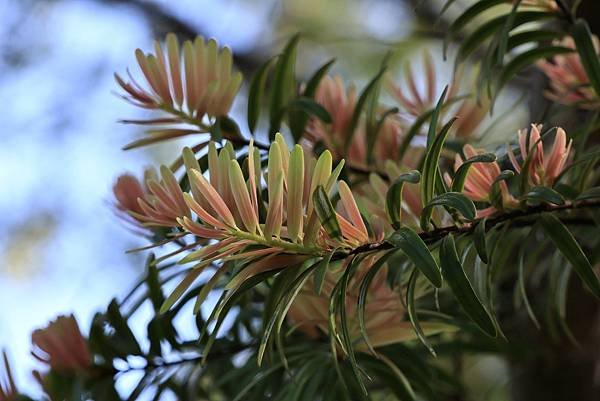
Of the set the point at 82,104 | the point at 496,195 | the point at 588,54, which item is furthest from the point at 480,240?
the point at 82,104

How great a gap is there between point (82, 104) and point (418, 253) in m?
1.13

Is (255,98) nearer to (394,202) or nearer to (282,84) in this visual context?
(282,84)

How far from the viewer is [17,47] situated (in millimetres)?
1260

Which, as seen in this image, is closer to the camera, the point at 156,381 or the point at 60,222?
the point at 156,381

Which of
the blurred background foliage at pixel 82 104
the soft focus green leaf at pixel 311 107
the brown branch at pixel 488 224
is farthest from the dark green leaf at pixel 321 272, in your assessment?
the blurred background foliage at pixel 82 104

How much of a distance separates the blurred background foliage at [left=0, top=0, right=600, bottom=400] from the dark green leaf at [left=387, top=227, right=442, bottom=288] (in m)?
0.85

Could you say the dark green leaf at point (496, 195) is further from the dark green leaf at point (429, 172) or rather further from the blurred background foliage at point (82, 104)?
the blurred background foliage at point (82, 104)

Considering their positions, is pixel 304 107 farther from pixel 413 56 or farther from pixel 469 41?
pixel 413 56

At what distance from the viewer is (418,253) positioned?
31cm

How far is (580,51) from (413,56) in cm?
80

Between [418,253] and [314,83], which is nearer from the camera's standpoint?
[418,253]

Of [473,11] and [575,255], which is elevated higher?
[473,11]

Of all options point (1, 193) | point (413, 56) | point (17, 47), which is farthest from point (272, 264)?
point (1, 193)

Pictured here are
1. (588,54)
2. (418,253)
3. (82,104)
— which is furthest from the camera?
(82,104)
